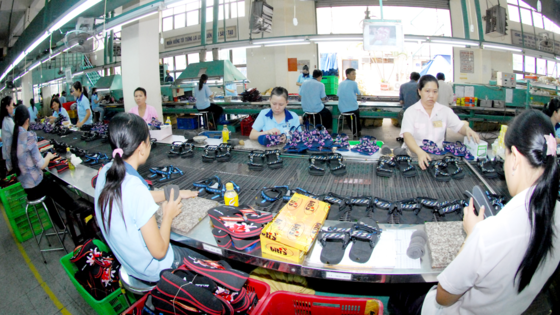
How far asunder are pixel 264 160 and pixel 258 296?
1.46m

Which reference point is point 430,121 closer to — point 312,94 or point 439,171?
point 439,171

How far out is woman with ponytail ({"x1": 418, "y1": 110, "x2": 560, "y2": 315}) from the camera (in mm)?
922

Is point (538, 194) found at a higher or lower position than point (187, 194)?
higher

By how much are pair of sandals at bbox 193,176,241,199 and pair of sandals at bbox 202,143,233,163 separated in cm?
61

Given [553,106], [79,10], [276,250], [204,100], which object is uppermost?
[79,10]

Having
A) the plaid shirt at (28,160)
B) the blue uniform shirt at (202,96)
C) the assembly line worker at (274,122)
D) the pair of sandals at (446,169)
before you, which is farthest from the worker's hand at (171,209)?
the blue uniform shirt at (202,96)

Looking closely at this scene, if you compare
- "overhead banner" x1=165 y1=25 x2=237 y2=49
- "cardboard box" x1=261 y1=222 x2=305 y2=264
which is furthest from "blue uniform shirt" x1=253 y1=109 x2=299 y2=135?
"overhead banner" x1=165 y1=25 x2=237 y2=49

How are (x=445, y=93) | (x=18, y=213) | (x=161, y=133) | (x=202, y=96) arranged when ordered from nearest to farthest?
(x=18, y=213) → (x=161, y=133) → (x=445, y=93) → (x=202, y=96)

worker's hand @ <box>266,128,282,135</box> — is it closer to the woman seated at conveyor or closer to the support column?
the woman seated at conveyor

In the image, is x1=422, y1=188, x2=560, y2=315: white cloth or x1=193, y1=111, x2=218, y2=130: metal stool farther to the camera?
x1=193, y1=111, x2=218, y2=130: metal stool

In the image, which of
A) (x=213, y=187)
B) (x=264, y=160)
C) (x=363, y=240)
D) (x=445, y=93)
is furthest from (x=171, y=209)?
(x=445, y=93)

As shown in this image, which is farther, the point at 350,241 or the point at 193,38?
the point at 193,38

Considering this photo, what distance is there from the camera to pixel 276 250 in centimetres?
136

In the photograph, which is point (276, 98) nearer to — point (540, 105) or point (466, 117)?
point (466, 117)
